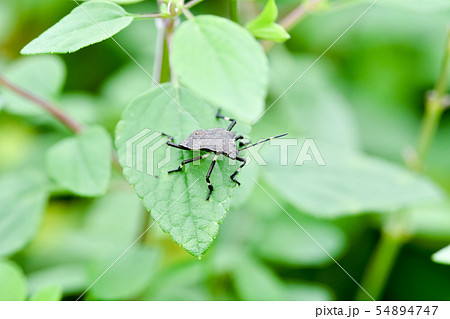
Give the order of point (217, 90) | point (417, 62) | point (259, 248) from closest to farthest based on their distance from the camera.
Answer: point (217, 90) → point (259, 248) → point (417, 62)

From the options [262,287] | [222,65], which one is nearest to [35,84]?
A: [222,65]

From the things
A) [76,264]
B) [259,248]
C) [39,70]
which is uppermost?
[39,70]

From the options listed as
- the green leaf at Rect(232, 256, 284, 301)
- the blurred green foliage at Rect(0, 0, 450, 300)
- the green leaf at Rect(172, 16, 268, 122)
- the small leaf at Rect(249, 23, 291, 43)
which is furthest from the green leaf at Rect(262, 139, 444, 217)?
the green leaf at Rect(172, 16, 268, 122)

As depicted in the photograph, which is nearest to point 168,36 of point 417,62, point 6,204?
point 6,204

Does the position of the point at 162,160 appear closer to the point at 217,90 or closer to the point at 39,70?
the point at 217,90

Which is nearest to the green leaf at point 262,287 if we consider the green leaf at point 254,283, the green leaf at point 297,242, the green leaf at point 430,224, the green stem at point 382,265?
the green leaf at point 254,283

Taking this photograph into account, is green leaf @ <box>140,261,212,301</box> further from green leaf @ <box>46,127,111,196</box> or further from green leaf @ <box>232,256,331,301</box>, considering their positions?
green leaf @ <box>46,127,111,196</box>

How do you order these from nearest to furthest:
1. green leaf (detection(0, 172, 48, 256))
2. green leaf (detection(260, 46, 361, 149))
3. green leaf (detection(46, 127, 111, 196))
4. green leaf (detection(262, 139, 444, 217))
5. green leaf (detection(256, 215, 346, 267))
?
green leaf (detection(46, 127, 111, 196)), green leaf (detection(0, 172, 48, 256)), green leaf (detection(262, 139, 444, 217)), green leaf (detection(256, 215, 346, 267)), green leaf (detection(260, 46, 361, 149))

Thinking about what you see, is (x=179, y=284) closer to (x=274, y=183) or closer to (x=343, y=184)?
(x=274, y=183)
